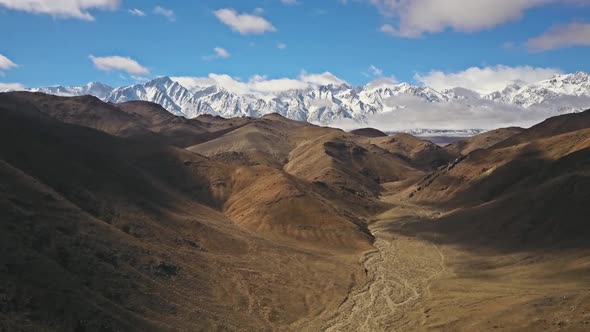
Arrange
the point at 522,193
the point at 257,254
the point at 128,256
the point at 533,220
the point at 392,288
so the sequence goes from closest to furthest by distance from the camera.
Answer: the point at 128,256, the point at 392,288, the point at 257,254, the point at 533,220, the point at 522,193

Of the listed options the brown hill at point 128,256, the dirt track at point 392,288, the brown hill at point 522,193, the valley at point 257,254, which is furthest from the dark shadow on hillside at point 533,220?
the brown hill at point 128,256

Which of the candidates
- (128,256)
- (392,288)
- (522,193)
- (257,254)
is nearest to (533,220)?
(522,193)

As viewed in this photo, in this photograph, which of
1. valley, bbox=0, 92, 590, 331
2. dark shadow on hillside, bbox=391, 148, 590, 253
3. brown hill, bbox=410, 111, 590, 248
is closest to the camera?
valley, bbox=0, 92, 590, 331

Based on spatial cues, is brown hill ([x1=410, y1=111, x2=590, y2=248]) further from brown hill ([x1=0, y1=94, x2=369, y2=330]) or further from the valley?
brown hill ([x1=0, y1=94, x2=369, y2=330])

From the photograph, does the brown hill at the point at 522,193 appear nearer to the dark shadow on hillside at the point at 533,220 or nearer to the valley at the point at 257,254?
the dark shadow on hillside at the point at 533,220

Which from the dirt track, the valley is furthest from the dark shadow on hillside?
the dirt track

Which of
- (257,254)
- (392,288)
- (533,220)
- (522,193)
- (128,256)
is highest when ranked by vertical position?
(522,193)

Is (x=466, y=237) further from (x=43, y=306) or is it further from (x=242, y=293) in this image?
(x=43, y=306)

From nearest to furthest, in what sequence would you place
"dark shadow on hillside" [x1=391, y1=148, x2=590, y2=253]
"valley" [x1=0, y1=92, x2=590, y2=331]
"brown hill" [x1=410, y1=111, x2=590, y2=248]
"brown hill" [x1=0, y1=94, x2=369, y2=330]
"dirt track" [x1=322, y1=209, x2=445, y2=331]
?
"brown hill" [x1=0, y1=94, x2=369, y2=330] < "valley" [x1=0, y1=92, x2=590, y2=331] < "dirt track" [x1=322, y1=209, x2=445, y2=331] < "dark shadow on hillside" [x1=391, y1=148, x2=590, y2=253] < "brown hill" [x1=410, y1=111, x2=590, y2=248]

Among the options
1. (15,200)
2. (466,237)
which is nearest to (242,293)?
(15,200)

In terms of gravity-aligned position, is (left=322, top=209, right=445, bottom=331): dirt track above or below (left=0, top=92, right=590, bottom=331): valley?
below

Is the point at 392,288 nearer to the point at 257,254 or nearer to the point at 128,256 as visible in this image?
the point at 257,254
